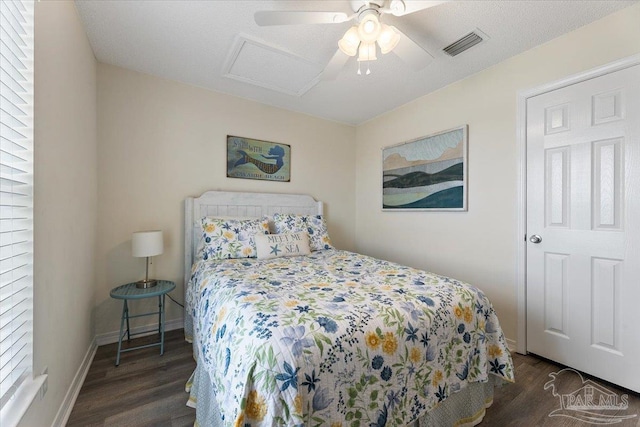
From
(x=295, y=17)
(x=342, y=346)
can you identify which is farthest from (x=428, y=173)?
(x=342, y=346)

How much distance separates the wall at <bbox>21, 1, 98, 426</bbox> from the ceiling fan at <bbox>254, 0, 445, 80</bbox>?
109 cm

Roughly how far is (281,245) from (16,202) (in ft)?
5.64

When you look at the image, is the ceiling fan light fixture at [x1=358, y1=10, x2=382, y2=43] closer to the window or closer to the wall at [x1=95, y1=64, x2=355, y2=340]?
the window

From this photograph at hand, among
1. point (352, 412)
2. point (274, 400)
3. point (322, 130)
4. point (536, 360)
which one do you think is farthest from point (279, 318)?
point (322, 130)

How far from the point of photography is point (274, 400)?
2.99 ft

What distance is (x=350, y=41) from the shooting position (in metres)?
1.65

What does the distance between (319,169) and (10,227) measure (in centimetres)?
294

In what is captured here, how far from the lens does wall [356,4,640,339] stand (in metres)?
1.89

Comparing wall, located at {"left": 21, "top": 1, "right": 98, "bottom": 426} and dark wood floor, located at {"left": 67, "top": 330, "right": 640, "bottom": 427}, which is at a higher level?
wall, located at {"left": 21, "top": 1, "right": 98, "bottom": 426}

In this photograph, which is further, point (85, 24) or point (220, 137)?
point (220, 137)

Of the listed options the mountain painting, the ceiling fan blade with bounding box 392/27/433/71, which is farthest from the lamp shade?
the mountain painting

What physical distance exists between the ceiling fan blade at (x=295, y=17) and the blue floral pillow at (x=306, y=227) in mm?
1791

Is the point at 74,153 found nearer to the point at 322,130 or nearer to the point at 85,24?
the point at 85,24

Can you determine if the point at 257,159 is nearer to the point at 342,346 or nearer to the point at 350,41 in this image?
the point at 350,41
